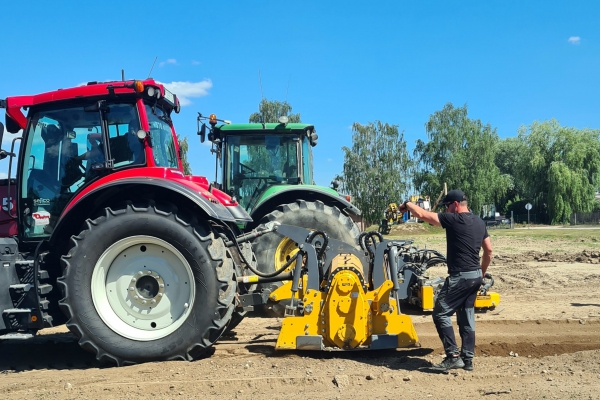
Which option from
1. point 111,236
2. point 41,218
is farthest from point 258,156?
point 111,236

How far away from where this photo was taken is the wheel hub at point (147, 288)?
487cm

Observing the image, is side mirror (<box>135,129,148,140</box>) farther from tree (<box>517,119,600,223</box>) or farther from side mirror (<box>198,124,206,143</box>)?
tree (<box>517,119,600,223</box>)

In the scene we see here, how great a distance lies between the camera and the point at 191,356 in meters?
4.75

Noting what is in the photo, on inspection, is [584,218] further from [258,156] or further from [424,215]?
[424,215]

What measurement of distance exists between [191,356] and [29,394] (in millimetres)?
1310

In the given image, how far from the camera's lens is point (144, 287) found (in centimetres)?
490

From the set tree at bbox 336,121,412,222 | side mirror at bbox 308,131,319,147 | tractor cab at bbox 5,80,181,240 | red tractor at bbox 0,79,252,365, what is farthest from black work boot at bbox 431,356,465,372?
tree at bbox 336,121,412,222

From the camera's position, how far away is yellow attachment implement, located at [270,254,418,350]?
4.76 m

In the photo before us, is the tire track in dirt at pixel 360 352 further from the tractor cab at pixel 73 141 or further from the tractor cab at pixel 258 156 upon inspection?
the tractor cab at pixel 258 156

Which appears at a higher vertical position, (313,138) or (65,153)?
(313,138)

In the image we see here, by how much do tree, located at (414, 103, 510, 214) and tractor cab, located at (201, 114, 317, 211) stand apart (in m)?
36.7

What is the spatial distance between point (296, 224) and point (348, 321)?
110 inches

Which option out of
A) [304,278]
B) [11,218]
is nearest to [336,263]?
[304,278]

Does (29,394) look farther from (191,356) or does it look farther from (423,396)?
(423,396)
